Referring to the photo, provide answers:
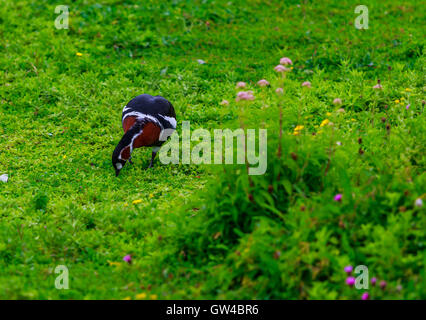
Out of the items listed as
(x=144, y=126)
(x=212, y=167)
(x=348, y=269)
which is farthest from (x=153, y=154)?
(x=348, y=269)

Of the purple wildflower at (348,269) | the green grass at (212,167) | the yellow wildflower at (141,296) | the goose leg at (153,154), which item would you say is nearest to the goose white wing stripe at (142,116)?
the goose leg at (153,154)

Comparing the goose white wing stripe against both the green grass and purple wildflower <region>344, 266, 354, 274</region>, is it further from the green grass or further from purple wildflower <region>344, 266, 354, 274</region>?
purple wildflower <region>344, 266, 354, 274</region>

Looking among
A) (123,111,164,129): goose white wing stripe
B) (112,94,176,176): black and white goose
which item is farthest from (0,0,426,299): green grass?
Answer: (123,111,164,129): goose white wing stripe

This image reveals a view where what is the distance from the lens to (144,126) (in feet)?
22.6

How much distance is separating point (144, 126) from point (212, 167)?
2314 millimetres

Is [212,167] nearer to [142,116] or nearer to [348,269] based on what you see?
[348,269]

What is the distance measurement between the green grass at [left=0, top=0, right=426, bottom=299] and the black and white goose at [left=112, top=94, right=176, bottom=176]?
0.32 m

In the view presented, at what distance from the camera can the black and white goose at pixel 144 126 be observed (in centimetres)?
679

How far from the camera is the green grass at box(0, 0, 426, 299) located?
414 cm

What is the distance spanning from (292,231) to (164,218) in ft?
4.80

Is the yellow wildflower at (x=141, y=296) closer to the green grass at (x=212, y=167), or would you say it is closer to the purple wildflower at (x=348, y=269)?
the green grass at (x=212, y=167)

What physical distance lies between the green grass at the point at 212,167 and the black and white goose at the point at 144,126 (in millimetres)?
321

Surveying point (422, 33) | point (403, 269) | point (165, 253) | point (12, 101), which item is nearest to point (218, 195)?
point (165, 253)

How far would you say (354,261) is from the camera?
4.04 metres
